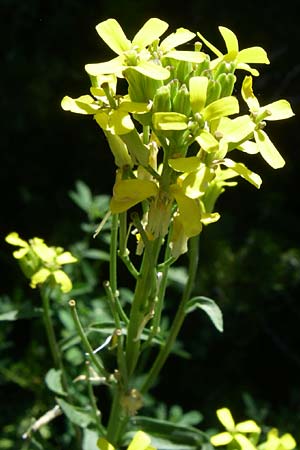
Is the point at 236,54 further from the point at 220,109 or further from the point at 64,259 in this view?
the point at 64,259

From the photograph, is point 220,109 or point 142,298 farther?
point 142,298

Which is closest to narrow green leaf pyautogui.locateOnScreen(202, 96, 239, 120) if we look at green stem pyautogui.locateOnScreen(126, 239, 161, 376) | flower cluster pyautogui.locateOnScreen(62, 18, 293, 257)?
flower cluster pyautogui.locateOnScreen(62, 18, 293, 257)

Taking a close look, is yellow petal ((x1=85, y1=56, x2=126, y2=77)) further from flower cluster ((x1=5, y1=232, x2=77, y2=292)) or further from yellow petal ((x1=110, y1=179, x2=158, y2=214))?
flower cluster ((x1=5, y1=232, x2=77, y2=292))

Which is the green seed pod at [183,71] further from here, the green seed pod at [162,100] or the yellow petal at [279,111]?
the yellow petal at [279,111]

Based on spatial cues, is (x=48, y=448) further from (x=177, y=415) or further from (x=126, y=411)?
(x=177, y=415)

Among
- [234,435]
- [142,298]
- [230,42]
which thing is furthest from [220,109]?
Result: [234,435]

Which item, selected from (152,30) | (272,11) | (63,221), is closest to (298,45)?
(272,11)
